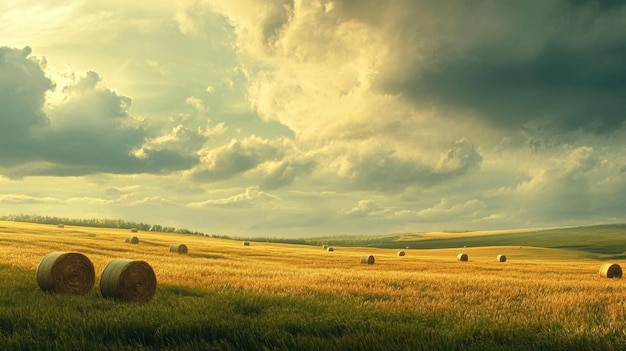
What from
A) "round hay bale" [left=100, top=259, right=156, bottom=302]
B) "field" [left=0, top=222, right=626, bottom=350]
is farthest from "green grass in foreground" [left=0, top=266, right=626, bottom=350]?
"round hay bale" [left=100, top=259, right=156, bottom=302]

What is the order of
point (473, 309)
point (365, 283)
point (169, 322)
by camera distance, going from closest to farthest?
point (169, 322)
point (473, 309)
point (365, 283)

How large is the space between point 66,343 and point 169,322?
2018 millimetres

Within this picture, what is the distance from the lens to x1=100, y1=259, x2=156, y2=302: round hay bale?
13883mm

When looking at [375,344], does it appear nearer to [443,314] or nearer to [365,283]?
[443,314]

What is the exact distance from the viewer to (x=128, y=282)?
45.8 feet

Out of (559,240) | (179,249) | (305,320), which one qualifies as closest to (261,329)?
(305,320)

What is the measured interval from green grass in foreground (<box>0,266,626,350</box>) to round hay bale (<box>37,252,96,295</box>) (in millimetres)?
1847

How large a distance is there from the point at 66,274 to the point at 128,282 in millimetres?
2573

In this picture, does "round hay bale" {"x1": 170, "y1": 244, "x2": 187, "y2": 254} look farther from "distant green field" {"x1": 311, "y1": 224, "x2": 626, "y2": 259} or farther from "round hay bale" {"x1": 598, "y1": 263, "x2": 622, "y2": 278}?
"distant green field" {"x1": 311, "y1": 224, "x2": 626, "y2": 259}

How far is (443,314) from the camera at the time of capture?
11477mm

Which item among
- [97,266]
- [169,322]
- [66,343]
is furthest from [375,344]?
[97,266]

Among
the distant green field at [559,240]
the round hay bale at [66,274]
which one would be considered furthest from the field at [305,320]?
the distant green field at [559,240]

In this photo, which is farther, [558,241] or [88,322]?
[558,241]

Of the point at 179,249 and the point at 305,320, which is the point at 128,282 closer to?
the point at 305,320
